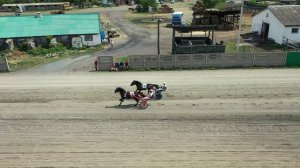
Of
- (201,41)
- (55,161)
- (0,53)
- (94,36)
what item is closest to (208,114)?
(55,161)

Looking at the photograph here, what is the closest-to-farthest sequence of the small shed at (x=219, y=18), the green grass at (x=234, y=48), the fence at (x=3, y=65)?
1. the fence at (x=3, y=65)
2. the green grass at (x=234, y=48)
3. the small shed at (x=219, y=18)

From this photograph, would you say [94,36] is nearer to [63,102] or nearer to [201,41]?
[201,41]

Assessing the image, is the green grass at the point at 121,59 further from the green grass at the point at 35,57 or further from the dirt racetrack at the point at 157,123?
the dirt racetrack at the point at 157,123

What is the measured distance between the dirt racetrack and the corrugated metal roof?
12.3 m

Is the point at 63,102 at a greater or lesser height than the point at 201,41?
lesser

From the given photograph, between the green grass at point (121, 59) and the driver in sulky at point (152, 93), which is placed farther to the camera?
the green grass at point (121, 59)

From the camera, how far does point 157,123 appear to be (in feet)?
58.4

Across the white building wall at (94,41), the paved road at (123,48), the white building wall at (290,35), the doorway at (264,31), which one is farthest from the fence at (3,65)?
the doorway at (264,31)

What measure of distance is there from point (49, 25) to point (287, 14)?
28.5 m

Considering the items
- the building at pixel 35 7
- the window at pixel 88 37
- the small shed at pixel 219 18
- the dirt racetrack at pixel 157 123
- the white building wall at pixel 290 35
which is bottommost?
the dirt racetrack at pixel 157 123

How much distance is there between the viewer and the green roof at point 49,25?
37750 mm

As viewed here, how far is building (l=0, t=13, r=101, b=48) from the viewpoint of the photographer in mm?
37438

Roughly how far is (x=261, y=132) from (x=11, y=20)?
1386 inches

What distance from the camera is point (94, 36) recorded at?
38.5m
